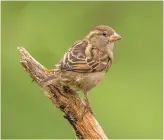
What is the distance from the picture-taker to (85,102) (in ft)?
25.3

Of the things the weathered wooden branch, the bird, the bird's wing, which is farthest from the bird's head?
the weathered wooden branch

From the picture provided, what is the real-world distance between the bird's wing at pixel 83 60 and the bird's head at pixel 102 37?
0.34ft

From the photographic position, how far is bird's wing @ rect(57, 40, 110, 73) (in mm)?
7680

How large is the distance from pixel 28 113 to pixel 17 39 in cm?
153

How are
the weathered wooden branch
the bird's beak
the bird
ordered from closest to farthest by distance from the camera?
the weathered wooden branch, the bird, the bird's beak

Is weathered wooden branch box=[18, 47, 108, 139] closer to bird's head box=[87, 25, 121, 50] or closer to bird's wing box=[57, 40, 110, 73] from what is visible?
bird's wing box=[57, 40, 110, 73]

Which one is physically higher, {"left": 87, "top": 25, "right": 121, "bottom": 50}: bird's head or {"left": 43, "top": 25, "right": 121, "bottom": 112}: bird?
{"left": 87, "top": 25, "right": 121, "bottom": 50}: bird's head

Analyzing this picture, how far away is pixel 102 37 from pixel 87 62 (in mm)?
→ 483

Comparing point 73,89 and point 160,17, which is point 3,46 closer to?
point 160,17

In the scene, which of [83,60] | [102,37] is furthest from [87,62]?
[102,37]

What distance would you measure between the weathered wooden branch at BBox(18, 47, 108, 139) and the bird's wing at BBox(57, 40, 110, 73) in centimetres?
22

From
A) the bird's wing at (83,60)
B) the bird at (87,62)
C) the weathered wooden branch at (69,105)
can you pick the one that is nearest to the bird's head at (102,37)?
the bird at (87,62)

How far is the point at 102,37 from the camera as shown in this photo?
8188 mm

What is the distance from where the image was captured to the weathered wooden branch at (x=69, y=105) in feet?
24.3
